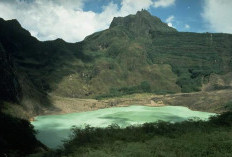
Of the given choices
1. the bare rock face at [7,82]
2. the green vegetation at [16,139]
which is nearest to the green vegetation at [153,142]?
the green vegetation at [16,139]

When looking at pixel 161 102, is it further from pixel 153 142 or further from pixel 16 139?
pixel 153 142

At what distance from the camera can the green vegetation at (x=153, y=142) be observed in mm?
19844

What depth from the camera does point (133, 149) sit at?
20.6m

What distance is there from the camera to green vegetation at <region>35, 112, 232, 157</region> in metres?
19.8

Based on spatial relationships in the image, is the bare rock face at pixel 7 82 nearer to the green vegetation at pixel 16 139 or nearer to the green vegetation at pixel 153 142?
the green vegetation at pixel 16 139

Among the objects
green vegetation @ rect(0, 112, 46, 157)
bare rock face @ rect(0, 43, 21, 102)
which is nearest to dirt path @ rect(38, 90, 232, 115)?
bare rock face @ rect(0, 43, 21, 102)

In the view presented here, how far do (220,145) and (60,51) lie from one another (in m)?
186

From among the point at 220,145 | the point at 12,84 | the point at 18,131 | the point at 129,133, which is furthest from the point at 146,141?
the point at 12,84

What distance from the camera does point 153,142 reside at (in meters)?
22.8

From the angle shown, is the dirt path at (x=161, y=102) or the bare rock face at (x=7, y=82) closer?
the bare rock face at (x=7, y=82)

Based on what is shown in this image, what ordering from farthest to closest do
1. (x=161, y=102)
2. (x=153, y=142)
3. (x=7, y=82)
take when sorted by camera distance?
1. (x=161, y=102)
2. (x=7, y=82)
3. (x=153, y=142)

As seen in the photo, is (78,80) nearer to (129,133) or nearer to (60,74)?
(60,74)

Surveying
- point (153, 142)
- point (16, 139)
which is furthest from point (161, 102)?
point (153, 142)

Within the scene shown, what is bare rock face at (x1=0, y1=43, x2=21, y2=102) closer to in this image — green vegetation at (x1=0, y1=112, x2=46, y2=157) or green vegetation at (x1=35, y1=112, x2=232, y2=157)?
green vegetation at (x1=0, y1=112, x2=46, y2=157)
